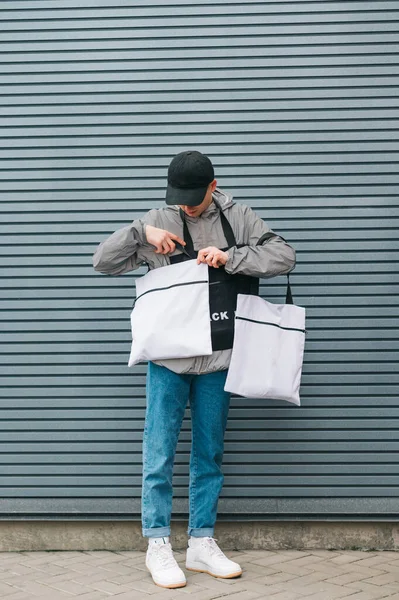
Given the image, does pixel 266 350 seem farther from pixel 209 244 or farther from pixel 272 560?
pixel 272 560

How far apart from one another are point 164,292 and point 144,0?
1.92 m

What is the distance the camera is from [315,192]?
17.6ft

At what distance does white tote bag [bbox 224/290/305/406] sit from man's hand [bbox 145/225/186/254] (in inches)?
18.7

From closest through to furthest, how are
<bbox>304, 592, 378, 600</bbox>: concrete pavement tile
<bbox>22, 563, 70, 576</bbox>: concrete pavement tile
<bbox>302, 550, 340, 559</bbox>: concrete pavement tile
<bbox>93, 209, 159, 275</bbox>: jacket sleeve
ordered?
<bbox>304, 592, 378, 600</bbox>: concrete pavement tile < <bbox>93, 209, 159, 275</bbox>: jacket sleeve < <bbox>22, 563, 70, 576</bbox>: concrete pavement tile < <bbox>302, 550, 340, 559</bbox>: concrete pavement tile

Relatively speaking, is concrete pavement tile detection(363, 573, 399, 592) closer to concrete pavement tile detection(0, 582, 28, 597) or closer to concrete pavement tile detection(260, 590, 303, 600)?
concrete pavement tile detection(260, 590, 303, 600)

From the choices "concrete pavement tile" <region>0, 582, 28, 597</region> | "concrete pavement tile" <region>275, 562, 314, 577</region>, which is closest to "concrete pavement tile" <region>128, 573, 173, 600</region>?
"concrete pavement tile" <region>0, 582, 28, 597</region>

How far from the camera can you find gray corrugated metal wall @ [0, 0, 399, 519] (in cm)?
532

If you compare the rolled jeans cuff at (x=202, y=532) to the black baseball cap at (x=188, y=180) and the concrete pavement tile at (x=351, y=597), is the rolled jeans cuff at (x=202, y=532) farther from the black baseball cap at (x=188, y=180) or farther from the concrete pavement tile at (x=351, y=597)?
the black baseball cap at (x=188, y=180)

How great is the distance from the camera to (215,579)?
4.73 meters

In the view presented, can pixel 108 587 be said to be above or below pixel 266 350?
below

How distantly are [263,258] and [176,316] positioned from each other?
1.85ft

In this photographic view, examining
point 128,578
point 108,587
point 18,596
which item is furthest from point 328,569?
point 18,596

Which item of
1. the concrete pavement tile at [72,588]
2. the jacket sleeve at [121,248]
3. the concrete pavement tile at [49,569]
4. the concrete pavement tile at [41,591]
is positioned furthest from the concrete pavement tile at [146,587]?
the jacket sleeve at [121,248]

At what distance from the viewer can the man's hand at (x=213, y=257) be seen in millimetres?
4648
